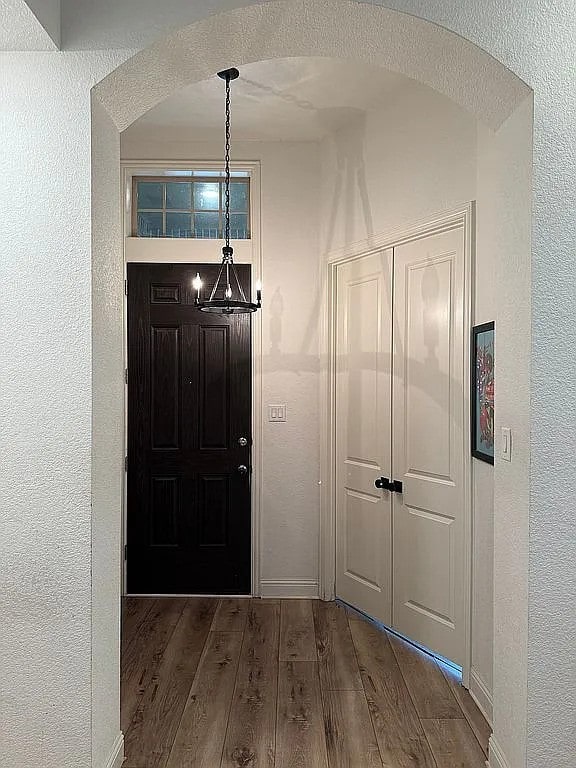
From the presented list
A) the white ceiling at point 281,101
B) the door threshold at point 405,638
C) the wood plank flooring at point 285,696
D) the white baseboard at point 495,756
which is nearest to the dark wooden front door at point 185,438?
the wood plank flooring at point 285,696

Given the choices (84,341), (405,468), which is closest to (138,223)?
(405,468)

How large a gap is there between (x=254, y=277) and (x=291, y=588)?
1.97 meters

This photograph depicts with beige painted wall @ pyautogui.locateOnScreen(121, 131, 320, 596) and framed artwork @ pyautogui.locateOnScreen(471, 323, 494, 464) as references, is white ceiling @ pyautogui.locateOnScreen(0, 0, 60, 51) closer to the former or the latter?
framed artwork @ pyautogui.locateOnScreen(471, 323, 494, 464)

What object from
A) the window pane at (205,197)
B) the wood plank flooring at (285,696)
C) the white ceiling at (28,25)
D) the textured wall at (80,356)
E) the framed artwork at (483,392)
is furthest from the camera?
the window pane at (205,197)

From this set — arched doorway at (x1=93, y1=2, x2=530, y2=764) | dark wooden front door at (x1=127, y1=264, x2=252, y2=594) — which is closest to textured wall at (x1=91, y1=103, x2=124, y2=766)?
arched doorway at (x1=93, y1=2, x2=530, y2=764)

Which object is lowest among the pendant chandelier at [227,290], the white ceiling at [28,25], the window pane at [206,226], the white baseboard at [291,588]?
the white baseboard at [291,588]

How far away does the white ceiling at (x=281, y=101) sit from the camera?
3.66 meters

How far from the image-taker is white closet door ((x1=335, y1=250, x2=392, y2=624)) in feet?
13.3

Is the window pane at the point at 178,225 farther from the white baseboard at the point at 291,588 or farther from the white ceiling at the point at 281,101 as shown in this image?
the white baseboard at the point at 291,588

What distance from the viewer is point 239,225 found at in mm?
4730

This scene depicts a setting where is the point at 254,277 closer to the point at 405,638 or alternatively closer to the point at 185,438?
the point at 185,438

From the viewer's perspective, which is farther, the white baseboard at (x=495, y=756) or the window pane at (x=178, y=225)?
the window pane at (x=178, y=225)

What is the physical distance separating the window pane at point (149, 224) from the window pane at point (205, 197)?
0.85ft

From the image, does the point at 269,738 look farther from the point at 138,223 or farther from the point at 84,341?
the point at 138,223
